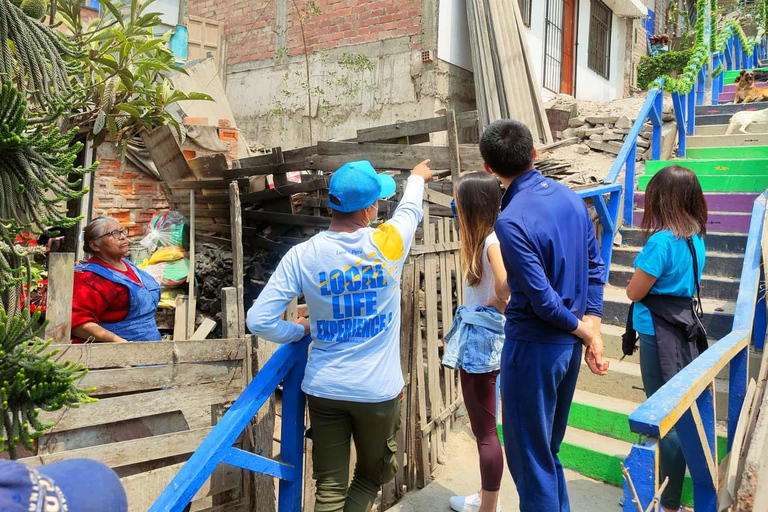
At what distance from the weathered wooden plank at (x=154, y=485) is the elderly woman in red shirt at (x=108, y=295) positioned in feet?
2.77

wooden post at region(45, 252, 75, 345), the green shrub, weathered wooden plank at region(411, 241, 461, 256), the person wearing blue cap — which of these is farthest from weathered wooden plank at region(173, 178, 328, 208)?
the green shrub

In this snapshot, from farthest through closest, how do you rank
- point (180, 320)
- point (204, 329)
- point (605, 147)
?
point (605, 147), point (180, 320), point (204, 329)

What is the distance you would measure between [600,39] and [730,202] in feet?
31.3

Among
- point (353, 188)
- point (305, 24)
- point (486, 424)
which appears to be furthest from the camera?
point (305, 24)

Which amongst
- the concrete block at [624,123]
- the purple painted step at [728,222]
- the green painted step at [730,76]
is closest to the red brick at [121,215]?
the purple painted step at [728,222]

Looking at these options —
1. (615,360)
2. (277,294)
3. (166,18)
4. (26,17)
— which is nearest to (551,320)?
(277,294)

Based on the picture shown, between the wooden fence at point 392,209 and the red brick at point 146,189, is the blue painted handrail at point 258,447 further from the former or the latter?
the red brick at point 146,189

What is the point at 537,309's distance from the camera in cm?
218

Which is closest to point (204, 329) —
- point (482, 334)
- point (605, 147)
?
point (482, 334)

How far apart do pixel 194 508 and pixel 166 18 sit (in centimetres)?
951

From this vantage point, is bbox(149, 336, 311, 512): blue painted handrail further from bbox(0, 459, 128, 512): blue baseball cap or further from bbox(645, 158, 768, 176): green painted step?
bbox(645, 158, 768, 176): green painted step

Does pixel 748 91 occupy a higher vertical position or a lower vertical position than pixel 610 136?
higher

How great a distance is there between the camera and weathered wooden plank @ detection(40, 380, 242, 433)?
2.41 metres

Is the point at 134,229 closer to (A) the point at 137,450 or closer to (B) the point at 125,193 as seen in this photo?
(B) the point at 125,193
